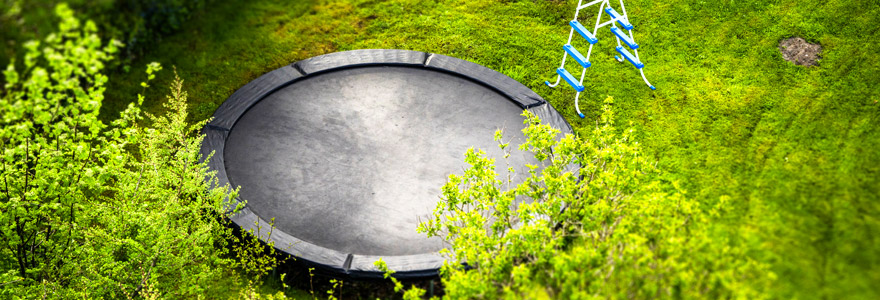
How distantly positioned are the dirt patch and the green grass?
9 centimetres

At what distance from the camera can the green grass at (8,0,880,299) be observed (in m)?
4.16

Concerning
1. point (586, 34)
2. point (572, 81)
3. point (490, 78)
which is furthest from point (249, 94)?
point (586, 34)

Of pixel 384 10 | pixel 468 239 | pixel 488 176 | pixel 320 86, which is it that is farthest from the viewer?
pixel 384 10

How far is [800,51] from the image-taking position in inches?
235

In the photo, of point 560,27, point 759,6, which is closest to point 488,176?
point 560,27

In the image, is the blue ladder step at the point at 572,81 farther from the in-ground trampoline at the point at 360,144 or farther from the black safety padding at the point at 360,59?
the black safety padding at the point at 360,59

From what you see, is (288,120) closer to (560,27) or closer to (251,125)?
(251,125)

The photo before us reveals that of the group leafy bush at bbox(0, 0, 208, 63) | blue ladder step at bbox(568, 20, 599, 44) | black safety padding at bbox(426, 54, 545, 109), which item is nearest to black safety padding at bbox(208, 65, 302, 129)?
leafy bush at bbox(0, 0, 208, 63)

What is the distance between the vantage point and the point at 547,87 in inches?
237

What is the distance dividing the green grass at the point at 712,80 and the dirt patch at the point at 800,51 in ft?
0.30

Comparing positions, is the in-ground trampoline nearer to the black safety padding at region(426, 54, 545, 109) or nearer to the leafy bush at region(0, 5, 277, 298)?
the black safety padding at region(426, 54, 545, 109)

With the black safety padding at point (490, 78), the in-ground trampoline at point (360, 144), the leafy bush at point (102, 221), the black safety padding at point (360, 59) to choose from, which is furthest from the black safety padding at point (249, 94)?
the black safety padding at point (490, 78)

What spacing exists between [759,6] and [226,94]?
5.89 metres

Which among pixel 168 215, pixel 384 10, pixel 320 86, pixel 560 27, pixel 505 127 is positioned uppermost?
pixel 384 10
